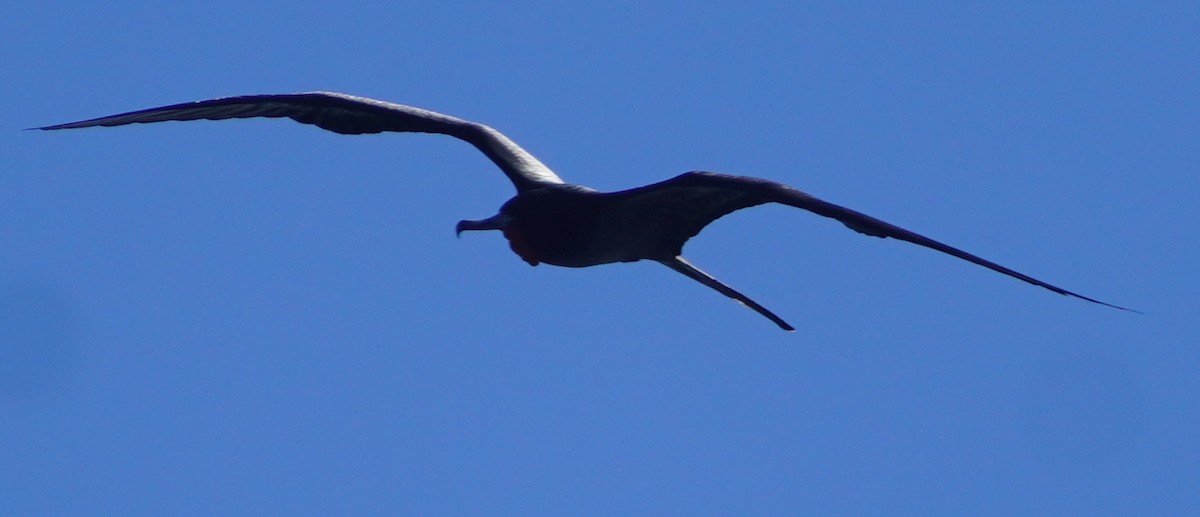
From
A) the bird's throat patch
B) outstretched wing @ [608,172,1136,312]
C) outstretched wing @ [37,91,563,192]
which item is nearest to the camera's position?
outstretched wing @ [608,172,1136,312]

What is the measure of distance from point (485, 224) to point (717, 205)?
6.81ft

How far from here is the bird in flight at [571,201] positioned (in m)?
9.07

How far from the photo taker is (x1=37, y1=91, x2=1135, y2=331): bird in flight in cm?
907

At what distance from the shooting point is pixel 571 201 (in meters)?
10.7

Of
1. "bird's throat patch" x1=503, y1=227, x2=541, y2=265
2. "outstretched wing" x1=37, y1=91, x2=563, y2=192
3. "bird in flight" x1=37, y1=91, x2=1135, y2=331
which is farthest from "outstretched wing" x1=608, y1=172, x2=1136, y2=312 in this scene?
"outstretched wing" x1=37, y1=91, x2=563, y2=192

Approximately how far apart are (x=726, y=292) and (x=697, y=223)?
146 cm

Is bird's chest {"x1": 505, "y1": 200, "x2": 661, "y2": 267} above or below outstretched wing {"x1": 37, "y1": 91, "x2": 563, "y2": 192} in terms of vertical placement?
below

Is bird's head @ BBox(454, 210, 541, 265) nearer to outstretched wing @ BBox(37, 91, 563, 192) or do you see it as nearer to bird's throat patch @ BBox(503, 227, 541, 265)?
bird's throat patch @ BBox(503, 227, 541, 265)

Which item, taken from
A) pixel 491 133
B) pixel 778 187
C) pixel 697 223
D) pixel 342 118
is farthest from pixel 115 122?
pixel 778 187

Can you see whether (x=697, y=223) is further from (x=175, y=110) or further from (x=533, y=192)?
(x=175, y=110)

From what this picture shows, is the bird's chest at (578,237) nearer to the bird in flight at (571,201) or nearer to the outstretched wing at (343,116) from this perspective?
the bird in flight at (571,201)

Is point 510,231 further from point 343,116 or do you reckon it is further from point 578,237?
point 343,116

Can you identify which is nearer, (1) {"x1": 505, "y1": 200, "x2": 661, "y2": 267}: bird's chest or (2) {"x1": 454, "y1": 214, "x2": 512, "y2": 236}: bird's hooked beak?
(1) {"x1": 505, "y1": 200, "x2": 661, "y2": 267}: bird's chest

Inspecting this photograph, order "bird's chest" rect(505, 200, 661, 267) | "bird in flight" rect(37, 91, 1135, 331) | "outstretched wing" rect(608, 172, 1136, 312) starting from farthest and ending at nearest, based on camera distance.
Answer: "bird's chest" rect(505, 200, 661, 267) < "bird in flight" rect(37, 91, 1135, 331) < "outstretched wing" rect(608, 172, 1136, 312)
